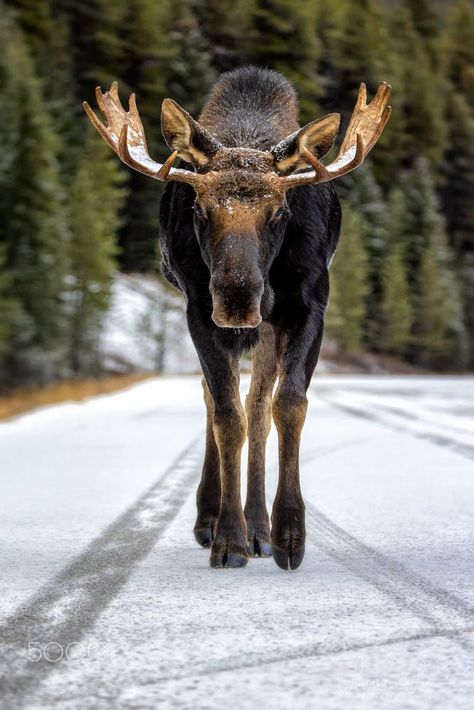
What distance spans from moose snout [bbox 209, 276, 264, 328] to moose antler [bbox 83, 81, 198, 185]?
72 centimetres

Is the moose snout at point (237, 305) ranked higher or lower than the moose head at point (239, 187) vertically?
A: lower

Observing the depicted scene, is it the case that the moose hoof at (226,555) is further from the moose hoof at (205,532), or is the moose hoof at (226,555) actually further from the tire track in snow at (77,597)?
the moose hoof at (205,532)

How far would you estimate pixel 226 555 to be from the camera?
514cm

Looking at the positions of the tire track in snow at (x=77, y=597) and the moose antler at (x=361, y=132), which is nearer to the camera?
the tire track in snow at (x=77, y=597)

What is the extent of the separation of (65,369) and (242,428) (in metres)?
37.3

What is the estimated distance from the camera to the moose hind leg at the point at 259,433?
19.0ft

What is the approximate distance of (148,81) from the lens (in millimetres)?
62844

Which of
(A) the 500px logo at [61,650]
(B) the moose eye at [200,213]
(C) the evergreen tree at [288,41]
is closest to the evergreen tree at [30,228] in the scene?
(B) the moose eye at [200,213]

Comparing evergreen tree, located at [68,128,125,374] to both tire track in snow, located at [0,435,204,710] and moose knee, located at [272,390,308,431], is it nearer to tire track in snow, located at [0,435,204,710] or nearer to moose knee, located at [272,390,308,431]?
tire track in snow, located at [0,435,204,710]

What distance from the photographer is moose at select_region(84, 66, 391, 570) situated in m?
5.10

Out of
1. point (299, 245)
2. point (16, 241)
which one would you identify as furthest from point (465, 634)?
point (16, 241)

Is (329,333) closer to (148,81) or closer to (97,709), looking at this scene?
(148,81)

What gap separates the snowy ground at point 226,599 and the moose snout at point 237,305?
118 cm

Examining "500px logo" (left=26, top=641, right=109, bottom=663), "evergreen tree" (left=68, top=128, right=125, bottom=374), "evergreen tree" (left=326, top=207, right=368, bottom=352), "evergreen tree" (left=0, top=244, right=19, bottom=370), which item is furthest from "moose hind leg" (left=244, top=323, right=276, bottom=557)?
"evergreen tree" (left=326, top=207, right=368, bottom=352)
